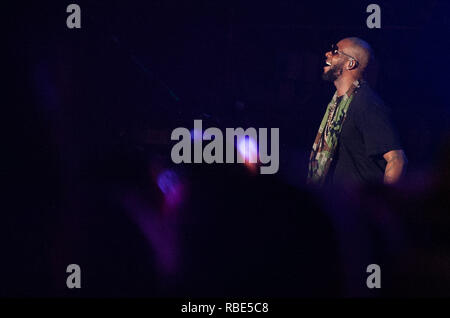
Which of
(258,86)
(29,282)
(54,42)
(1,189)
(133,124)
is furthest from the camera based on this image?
(258,86)

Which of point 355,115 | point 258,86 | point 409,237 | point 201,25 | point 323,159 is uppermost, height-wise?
point 201,25

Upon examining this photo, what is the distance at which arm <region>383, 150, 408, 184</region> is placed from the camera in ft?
7.67

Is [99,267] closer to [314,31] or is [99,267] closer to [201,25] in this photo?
[201,25]

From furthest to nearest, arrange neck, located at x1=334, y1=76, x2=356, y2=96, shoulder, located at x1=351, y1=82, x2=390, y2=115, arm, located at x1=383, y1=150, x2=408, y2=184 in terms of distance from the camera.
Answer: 1. neck, located at x1=334, y1=76, x2=356, y2=96
2. shoulder, located at x1=351, y1=82, x2=390, y2=115
3. arm, located at x1=383, y1=150, x2=408, y2=184

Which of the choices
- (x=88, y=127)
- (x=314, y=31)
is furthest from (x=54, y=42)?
(x=314, y=31)

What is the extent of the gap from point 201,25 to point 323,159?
1.22 meters

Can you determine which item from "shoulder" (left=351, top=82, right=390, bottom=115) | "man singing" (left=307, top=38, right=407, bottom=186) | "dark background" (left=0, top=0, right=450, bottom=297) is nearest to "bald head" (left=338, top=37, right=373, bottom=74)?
"man singing" (left=307, top=38, right=407, bottom=186)

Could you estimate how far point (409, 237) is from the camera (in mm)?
2684

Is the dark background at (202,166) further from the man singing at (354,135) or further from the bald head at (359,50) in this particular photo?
the bald head at (359,50)

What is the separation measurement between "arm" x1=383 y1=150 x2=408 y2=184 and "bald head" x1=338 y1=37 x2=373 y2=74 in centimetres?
50

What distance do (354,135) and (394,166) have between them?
0.25 metres

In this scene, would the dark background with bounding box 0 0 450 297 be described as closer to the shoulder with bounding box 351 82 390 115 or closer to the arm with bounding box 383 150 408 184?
the arm with bounding box 383 150 408 184

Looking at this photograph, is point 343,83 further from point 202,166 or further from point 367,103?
point 202,166

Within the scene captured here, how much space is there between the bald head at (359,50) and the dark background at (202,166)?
1.64 feet
